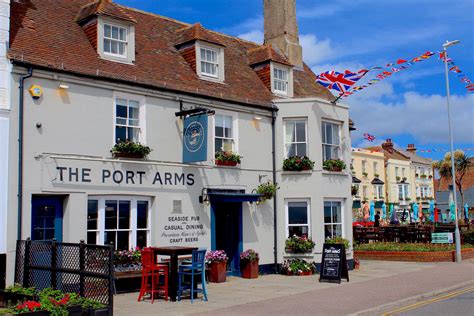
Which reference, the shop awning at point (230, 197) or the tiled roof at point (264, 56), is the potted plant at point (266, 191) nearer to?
the shop awning at point (230, 197)

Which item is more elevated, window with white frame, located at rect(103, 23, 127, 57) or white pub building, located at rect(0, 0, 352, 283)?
window with white frame, located at rect(103, 23, 127, 57)

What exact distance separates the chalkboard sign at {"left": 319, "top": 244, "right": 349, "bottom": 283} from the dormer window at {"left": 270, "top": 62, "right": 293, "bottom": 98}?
6644 millimetres

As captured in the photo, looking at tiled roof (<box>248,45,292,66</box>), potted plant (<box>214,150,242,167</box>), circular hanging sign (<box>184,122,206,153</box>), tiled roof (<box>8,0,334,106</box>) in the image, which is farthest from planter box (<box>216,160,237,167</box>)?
tiled roof (<box>248,45,292,66</box>)

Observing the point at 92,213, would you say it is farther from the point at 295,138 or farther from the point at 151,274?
the point at 295,138

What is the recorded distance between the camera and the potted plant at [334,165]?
Answer: 64.7 ft

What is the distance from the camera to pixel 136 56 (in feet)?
55.1

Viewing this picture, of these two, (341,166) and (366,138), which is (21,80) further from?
(366,138)

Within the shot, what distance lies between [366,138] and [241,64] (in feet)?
33.9

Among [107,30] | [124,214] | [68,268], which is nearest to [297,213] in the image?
[124,214]

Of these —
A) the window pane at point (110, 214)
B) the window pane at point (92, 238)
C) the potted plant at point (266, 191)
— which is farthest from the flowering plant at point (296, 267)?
the window pane at point (92, 238)

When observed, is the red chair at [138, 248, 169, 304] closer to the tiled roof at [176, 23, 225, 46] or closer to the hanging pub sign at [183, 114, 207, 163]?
the hanging pub sign at [183, 114, 207, 163]

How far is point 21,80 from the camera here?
13258mm

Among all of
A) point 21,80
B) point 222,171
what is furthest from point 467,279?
point 21,80

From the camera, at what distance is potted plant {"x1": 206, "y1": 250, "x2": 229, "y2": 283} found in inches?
642
